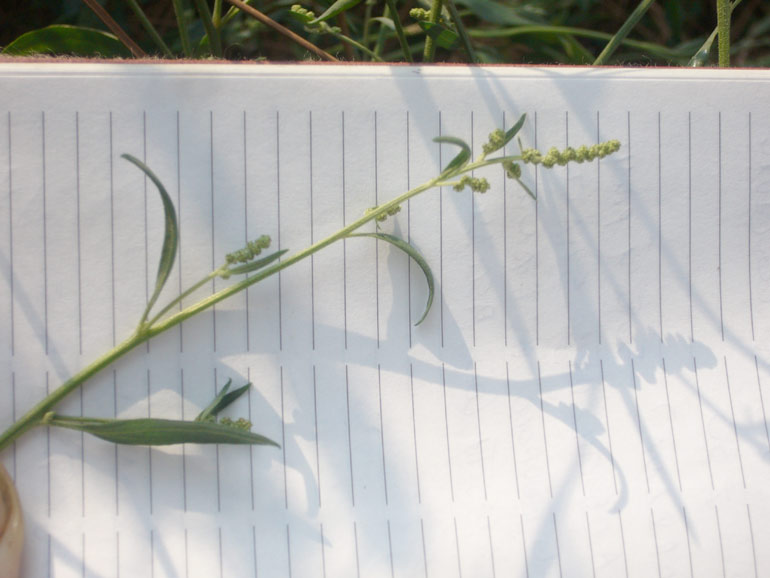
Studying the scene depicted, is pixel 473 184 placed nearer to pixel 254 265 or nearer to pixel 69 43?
pixel 254 265

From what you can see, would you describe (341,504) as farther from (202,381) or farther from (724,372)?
(724,372)

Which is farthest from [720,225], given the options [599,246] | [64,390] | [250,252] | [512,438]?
[64,390]

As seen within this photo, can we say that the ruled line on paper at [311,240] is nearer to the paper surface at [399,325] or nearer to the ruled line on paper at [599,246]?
the paper surface at [399,325]

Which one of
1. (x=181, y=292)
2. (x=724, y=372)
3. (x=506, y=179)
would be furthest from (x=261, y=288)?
(x=724, y=372)

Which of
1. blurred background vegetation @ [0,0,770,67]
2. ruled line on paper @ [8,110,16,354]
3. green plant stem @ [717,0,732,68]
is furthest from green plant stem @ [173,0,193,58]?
green plant stem @ [717,0,732,68]

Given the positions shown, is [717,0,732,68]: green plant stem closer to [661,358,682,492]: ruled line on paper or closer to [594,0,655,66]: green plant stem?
[594,0,655,66]: green plant stem

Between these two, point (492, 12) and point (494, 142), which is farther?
point (492, 12)
